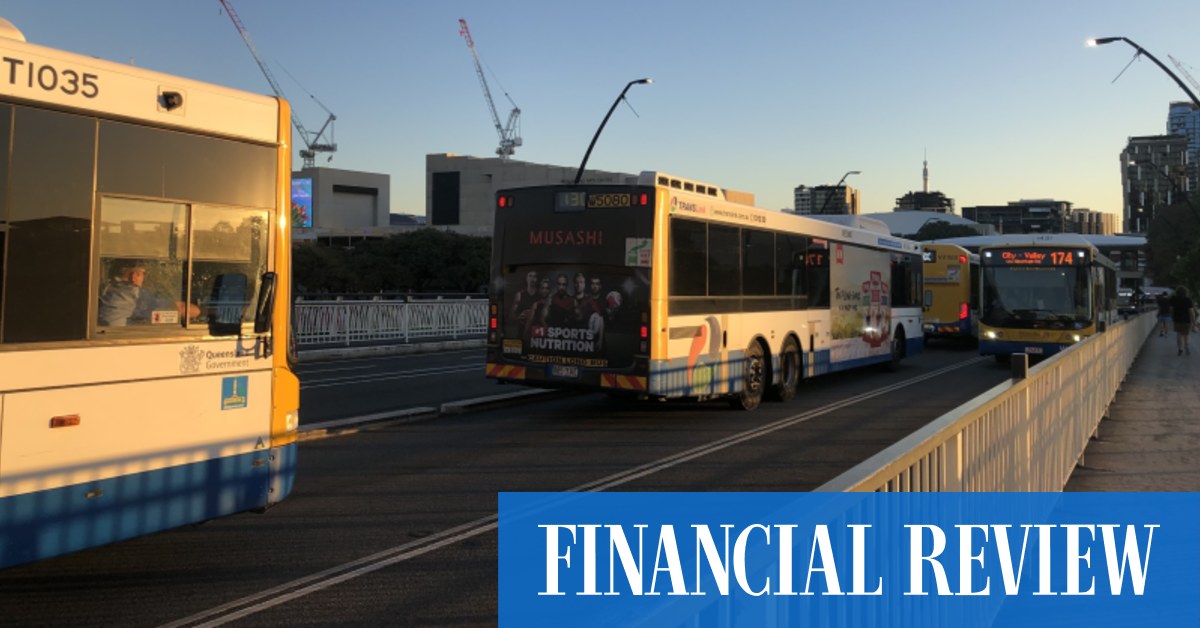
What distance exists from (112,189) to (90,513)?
184 centimetres

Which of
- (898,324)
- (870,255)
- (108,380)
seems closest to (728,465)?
(108,380)

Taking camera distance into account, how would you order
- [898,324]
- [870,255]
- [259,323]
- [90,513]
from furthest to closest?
[898,324]
[870,255]
[259,323]
[90,513]

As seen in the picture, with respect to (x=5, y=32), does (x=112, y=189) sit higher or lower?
lower

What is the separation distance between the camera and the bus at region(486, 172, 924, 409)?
41.3ft

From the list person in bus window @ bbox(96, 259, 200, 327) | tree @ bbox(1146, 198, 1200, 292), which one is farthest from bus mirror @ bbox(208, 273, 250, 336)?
tree @ bbox(1146, 198, 1200, 292)

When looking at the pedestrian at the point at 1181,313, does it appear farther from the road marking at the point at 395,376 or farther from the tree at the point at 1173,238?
the tree at the point at 1173,238

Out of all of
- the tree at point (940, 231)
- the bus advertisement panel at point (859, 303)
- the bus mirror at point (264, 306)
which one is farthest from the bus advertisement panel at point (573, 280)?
the tree at point (940, 231)

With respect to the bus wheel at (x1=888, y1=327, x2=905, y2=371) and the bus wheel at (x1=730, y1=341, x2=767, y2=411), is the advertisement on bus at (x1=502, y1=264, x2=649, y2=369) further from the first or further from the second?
the bus wheel at (x1=888, y1=327, x2=905, y2=371)

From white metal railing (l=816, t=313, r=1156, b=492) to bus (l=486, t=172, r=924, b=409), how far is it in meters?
4.81

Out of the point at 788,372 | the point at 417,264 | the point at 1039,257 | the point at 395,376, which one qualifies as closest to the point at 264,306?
the point at 788,372

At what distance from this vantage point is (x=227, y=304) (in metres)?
6.23

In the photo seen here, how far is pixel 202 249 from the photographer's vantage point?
606 centimetres

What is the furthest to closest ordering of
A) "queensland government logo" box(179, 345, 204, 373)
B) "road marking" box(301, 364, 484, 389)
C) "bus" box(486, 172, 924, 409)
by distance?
"road marking" box(301, 364, 484, 389), "bus" box(486, 172, 924, 409), "queensland government logo" box(179, 345, 204, 373)

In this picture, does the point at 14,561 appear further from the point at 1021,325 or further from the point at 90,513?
the point at 1021,325
